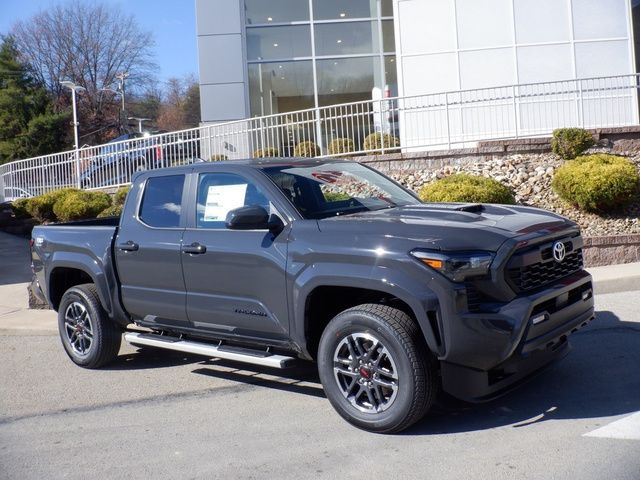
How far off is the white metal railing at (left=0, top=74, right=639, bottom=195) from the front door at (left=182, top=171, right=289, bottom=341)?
28.4ft

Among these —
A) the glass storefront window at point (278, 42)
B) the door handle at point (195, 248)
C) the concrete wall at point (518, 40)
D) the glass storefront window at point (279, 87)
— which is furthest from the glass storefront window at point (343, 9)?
the door handle at point (195, 248)

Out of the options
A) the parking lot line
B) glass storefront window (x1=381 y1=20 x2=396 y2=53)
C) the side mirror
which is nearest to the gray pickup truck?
the side mirror

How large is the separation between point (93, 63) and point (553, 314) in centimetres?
5264

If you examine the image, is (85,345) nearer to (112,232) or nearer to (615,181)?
(112,232)

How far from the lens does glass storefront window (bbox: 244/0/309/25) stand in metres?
22.3

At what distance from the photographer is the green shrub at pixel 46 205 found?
16.4 meters

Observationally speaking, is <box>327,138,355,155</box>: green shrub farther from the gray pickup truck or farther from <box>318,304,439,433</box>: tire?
<box>318,304,439,433</box>: tire

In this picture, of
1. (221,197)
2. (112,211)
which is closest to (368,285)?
(221,197)

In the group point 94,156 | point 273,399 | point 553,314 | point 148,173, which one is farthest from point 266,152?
point 553,314

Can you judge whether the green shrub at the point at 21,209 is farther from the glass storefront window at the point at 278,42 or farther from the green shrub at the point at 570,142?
the green shrub at the point at 570,142

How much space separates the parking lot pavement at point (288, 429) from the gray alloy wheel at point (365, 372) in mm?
232

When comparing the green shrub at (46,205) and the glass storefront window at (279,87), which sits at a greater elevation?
the glass storefront window at (279,87)

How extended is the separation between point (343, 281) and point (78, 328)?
10.9 feet

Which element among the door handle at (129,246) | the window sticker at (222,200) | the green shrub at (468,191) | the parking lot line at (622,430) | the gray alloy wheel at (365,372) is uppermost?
the green shrub at (468,191)
